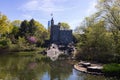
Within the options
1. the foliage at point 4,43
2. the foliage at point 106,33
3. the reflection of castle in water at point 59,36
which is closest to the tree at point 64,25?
the reflection of castle in water at point 59,36

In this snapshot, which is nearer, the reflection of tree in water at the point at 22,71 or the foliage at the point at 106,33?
the reflection of tree in water at the point at 22,71

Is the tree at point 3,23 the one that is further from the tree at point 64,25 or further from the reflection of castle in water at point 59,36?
the tree at point 64,25

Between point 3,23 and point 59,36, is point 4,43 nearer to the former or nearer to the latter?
point 3,23

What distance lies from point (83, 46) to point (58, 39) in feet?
178

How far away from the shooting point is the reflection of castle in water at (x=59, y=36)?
305ft

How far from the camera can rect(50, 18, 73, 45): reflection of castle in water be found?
93000mm

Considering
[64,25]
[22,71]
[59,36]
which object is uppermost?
[64,25]

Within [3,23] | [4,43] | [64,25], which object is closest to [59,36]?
[64,25]

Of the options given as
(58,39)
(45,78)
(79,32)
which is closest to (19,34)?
(58,39)

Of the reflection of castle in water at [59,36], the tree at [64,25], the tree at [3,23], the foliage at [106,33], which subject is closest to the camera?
the foliage at [106,33]

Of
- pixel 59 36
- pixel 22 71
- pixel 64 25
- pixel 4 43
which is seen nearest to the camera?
pixel 22 71

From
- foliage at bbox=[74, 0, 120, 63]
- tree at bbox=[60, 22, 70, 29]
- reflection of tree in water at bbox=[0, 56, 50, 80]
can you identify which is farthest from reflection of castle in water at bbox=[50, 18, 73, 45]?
reflection of tree in water at bbox=[0, 56, 50, 80]

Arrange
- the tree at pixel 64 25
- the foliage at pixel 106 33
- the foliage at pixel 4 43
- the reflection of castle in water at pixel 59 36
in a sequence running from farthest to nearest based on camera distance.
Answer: the tree at pixel 64 25
the reflection of castle in water at pixel 59 36
the foliage at pixel 4 43
the foliage at pixel 106 33

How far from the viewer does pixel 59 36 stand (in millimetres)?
95688
